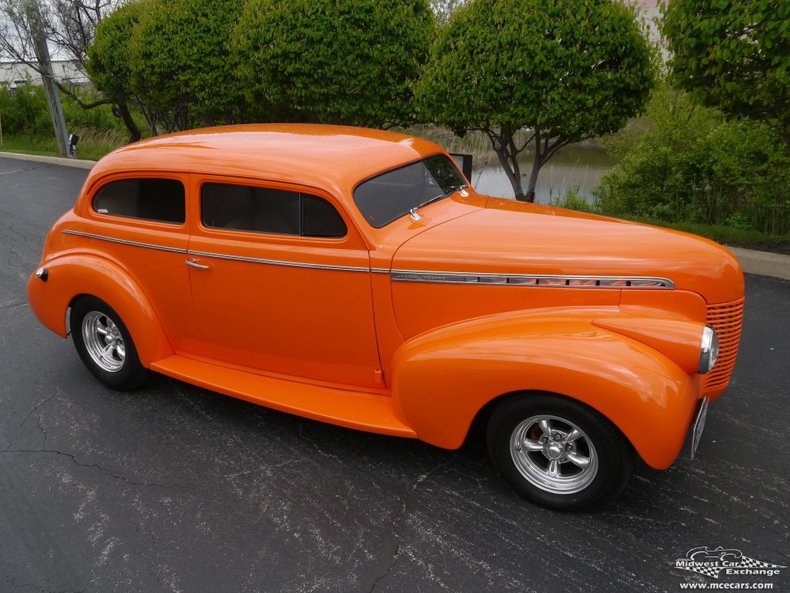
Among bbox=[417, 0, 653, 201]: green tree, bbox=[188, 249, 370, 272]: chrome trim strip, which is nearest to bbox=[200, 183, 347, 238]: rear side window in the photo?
bbox=[188, 249, 370, 272]: chrome trim strip

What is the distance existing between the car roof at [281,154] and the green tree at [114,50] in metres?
10.4

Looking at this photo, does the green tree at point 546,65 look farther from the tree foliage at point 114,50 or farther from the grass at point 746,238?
the tree foliage at point 114,50

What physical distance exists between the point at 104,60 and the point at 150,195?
1165cm

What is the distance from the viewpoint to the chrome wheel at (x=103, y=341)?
14.3 ft

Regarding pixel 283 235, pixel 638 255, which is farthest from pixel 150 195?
pixel 638 255

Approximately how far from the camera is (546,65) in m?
6.64

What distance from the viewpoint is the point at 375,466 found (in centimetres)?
345

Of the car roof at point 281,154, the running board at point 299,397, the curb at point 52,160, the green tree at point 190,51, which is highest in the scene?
the green tree at point 190,51

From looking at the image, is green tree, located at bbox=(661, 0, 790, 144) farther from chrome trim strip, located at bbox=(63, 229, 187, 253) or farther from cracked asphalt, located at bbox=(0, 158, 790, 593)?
chrome trim strip, located at bbox=(63, 229, 187, 253)

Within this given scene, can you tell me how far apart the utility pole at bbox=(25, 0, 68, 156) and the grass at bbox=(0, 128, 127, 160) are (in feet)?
4.10

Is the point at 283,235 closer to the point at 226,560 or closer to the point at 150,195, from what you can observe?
the point at 150,195

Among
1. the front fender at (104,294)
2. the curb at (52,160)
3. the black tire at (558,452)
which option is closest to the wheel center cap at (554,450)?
the black tire at (558,452)

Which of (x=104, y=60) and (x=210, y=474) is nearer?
(x=210, y=474)

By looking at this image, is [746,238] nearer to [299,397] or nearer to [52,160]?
[299,397]
